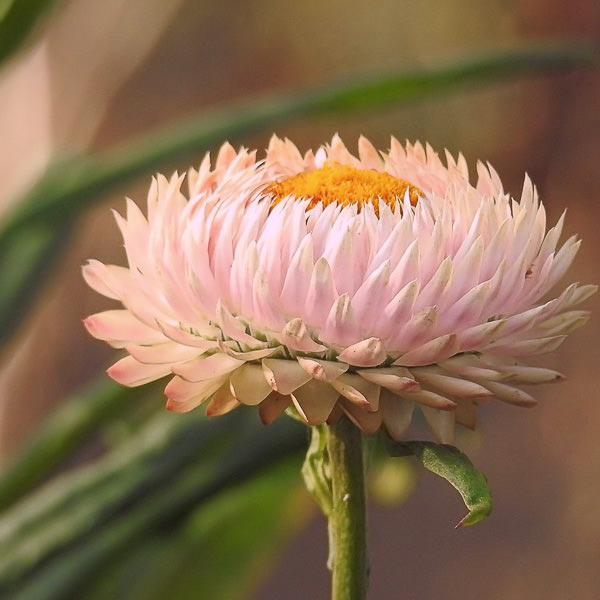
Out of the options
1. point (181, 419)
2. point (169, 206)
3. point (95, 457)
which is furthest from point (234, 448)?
A: point (95, 457)

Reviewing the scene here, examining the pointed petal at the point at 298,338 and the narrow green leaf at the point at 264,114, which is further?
the narrow green leaf at the point at 264,114

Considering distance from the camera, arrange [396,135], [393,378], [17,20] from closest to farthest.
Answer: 1. [393,378]
2. [17,20]
3. [396,135]

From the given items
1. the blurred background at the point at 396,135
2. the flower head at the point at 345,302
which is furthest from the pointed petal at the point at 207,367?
the blurred background at the point at 396,135

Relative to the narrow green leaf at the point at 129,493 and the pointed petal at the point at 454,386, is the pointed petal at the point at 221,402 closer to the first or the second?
the pointed petal at the point at 454,386

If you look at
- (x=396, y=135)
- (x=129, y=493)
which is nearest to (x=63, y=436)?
(x=129, y=493)

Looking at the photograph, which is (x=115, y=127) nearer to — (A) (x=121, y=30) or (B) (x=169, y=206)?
(A) (x=121, y=30)

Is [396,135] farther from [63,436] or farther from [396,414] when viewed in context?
[396,414]
